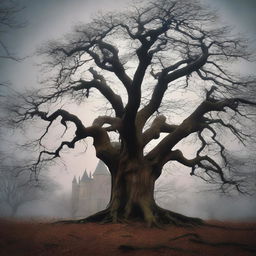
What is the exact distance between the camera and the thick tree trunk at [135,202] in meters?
9.96

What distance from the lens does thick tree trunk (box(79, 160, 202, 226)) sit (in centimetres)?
996

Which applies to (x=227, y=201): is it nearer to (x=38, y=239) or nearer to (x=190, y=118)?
(x=190, y=118)

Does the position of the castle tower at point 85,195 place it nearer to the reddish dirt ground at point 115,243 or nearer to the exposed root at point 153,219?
the exposed root at point 153,219

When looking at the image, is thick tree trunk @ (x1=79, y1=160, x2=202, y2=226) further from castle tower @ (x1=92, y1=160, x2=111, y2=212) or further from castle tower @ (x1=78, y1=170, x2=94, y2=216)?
castle tower @ (x1=78, y1=170, x2=94, y2=216)

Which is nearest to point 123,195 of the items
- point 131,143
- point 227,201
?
point 131,143

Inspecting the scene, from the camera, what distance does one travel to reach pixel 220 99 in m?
11.6

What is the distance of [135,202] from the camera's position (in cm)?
1046

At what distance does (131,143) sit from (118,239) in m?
4.58

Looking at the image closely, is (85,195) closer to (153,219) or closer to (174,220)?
(174,220)

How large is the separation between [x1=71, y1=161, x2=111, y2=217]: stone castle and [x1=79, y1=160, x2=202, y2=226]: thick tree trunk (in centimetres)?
5969

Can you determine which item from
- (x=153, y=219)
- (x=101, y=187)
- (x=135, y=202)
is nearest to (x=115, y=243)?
(x=153, y=219)

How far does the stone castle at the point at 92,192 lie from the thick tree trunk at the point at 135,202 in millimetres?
59691

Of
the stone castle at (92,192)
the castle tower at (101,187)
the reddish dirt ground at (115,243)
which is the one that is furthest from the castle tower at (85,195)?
the reddish dirt ground at (115,243)

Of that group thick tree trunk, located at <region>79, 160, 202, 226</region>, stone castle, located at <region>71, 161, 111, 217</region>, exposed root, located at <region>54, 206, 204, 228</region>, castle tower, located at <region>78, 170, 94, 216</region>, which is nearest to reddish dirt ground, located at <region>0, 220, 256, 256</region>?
exposed root, located at <region>54, 206, 204, 228</region>
